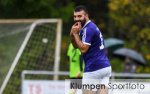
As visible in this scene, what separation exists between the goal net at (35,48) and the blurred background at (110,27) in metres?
0.16

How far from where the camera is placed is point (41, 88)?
57.1 feet

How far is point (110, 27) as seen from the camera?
28.2m

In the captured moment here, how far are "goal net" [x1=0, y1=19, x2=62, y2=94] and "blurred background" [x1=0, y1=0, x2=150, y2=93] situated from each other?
0.16 metres

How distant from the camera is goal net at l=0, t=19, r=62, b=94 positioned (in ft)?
63.6

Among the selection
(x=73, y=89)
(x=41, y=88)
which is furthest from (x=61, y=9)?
(x=73, y=89)

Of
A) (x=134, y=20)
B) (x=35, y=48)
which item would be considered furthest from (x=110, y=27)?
(x=35, y=48)

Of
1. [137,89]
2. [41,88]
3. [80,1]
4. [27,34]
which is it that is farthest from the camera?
[80,1]

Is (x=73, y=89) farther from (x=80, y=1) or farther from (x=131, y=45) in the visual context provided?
(x=80, y=1)

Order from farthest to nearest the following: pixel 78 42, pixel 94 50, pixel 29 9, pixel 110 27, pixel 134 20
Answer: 1. pixel 110 27
2. pixel 134 20
3. pixel 29 9
4. pixel 94 50
5. pixel 78 42

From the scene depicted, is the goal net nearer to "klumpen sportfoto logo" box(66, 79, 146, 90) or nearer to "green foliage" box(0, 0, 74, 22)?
"green foliage" box(0, 0, 74, 22)

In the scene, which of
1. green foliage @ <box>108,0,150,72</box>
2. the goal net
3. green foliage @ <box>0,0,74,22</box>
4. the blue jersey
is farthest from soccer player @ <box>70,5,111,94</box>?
green foliage @ <box>108,0,150,72</box>

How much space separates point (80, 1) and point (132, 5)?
3993 millimetres

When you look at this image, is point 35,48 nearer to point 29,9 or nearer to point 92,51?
point 29,9

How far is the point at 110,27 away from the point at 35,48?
8.73 m
